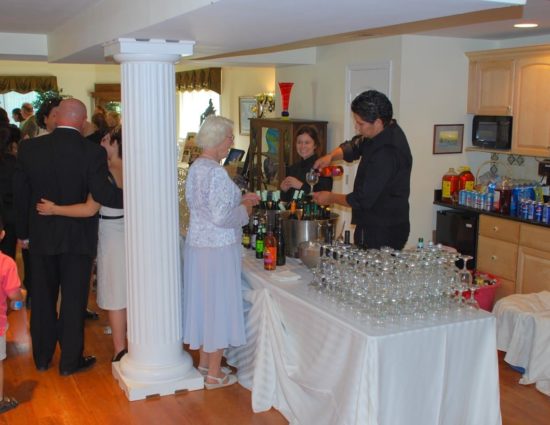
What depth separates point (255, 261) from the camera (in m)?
3.84

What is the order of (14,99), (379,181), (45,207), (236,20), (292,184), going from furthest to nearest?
(14,99) → (292,184) → (45,207) → (379,181) → (236,20)

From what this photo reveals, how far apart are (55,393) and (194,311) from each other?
3.09 ft

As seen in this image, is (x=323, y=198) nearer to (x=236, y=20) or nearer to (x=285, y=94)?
(x=236, y=20)

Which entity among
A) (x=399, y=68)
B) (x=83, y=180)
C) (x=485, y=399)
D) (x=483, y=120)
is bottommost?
(x=485, y=399)

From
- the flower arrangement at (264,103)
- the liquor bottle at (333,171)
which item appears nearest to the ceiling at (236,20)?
the liquor bottle at (333,171)

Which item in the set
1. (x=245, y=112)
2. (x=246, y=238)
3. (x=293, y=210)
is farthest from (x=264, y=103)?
(x=293, y=210)

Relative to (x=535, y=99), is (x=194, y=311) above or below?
below

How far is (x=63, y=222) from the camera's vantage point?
379 cm

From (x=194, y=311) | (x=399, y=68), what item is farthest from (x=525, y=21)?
(x=194, y=311)

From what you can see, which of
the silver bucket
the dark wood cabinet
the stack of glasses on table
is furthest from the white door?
the stack of glasses on table

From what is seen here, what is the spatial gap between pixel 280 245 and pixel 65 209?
48.5 inches

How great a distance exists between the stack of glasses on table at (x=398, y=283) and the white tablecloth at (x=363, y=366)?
0.09 meters

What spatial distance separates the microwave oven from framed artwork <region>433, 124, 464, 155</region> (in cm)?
12

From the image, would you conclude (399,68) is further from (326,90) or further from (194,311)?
(194,311)
